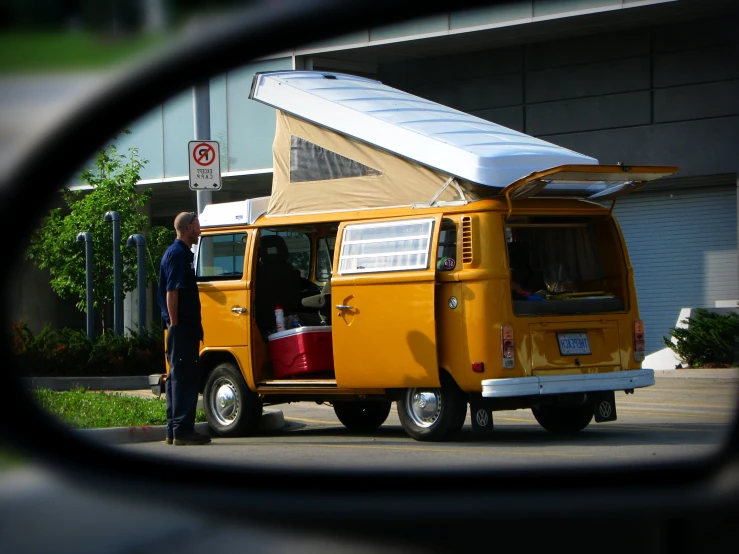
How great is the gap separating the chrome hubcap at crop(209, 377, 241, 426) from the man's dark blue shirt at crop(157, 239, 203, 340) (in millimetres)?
1359

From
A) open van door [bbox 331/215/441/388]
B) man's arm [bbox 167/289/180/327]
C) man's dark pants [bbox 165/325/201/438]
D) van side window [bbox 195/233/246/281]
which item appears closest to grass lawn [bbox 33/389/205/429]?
man's dark pants [bbox 165/325/201/438]

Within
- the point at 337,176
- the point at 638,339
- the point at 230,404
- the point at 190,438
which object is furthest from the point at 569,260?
the point at 190,438

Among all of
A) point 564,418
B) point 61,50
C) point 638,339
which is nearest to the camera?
point 638,339

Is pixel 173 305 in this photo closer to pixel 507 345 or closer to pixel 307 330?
pixel 307 330

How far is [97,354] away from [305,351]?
9056mm

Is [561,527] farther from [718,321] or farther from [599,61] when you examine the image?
[599,61]

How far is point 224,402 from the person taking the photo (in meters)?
11.5

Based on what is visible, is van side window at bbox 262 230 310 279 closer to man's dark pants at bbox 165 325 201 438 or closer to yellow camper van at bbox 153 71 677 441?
yellow camper van at bbox 153 71 677 441

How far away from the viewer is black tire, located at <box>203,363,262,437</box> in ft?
Result: 37.0

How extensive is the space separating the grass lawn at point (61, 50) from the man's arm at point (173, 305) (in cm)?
2883

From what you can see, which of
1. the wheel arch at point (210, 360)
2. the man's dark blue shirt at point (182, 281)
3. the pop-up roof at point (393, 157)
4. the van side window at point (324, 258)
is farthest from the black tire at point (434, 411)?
the van side window at point (324, 258)

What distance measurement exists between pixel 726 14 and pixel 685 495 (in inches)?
849

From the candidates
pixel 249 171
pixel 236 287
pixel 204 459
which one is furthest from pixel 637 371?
pixel 249 171

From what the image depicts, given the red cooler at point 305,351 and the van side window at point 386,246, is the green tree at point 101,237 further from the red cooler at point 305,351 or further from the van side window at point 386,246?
the van side window at point 386,246
